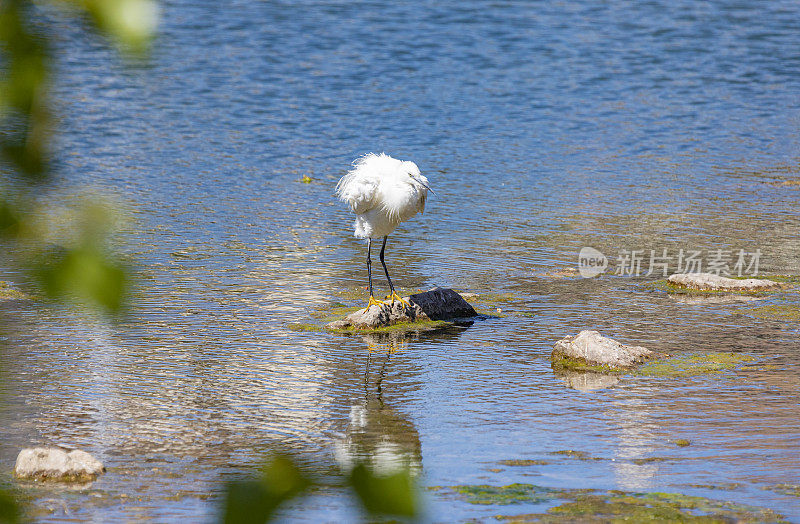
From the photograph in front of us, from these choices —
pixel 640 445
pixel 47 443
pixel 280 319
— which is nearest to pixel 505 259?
pixel 280 319

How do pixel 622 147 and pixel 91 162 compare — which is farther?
pixel 622 147

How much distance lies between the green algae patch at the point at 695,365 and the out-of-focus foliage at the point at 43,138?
622cm

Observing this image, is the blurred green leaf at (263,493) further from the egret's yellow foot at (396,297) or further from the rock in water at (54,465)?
the egret's yellow foot at (396,297)

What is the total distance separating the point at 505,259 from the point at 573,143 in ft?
20.6

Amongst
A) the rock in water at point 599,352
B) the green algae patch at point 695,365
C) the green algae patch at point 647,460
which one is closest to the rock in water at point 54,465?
the green algae patch at point 647,460

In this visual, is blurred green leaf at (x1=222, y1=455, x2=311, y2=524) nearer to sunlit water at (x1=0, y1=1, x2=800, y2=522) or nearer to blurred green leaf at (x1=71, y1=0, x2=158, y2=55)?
sunlit water at (x1=0, y1=1, x2=800, y2=522)

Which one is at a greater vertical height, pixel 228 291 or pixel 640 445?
pixel 228 291

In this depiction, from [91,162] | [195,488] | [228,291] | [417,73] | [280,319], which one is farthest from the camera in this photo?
[417,73]

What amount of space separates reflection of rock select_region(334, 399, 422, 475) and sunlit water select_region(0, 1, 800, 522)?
0.08 feet

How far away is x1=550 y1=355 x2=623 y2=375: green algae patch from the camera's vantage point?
691cm

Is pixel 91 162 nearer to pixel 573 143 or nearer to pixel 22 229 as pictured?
pixel 573 143

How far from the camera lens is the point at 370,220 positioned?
8.33 m

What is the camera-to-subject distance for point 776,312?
26.6 ft

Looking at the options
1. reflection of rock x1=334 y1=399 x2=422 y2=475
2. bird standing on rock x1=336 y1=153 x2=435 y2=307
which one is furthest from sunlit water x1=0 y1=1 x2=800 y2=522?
bird standing on rock x1=336 y1=153 x2=435 y2=307
